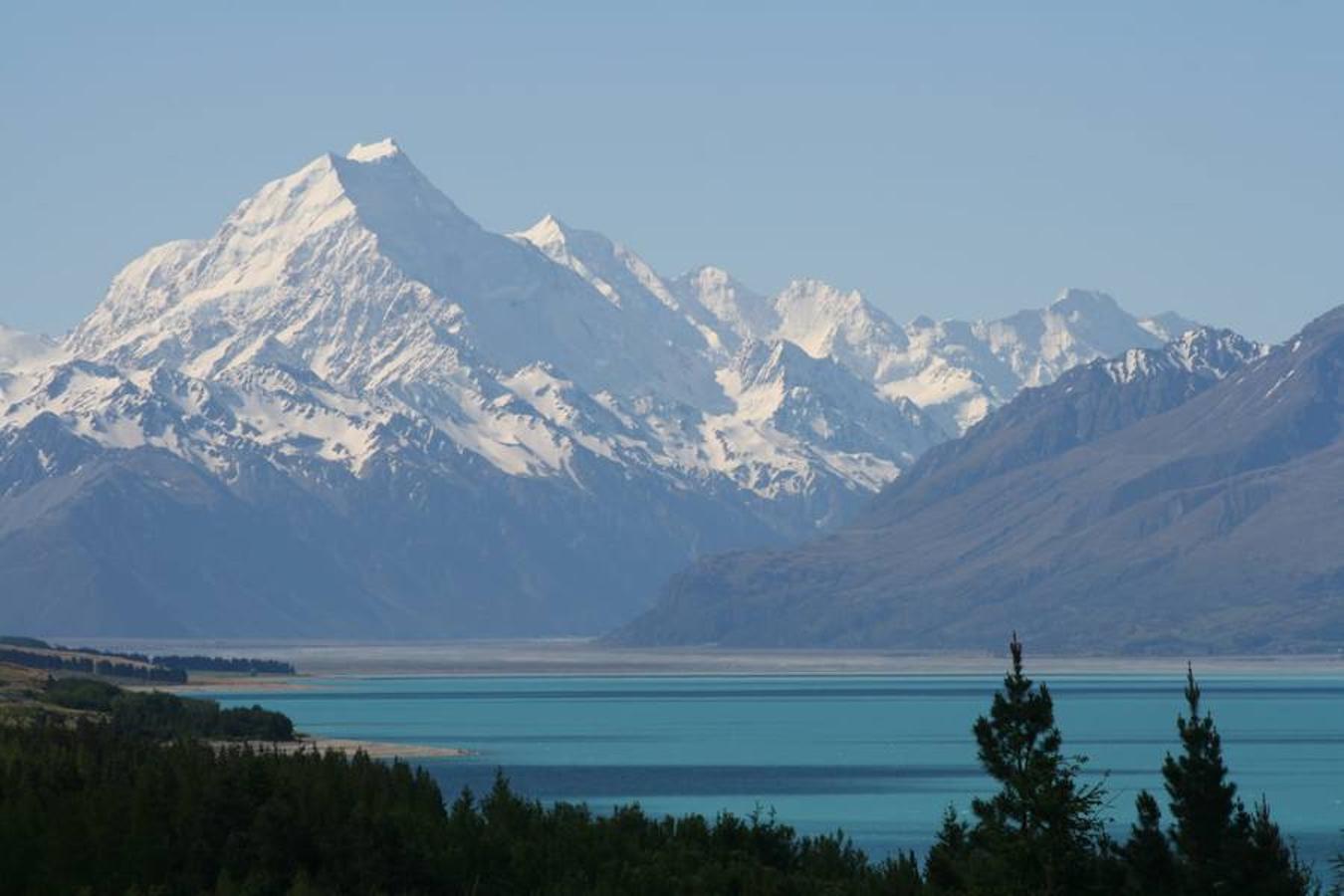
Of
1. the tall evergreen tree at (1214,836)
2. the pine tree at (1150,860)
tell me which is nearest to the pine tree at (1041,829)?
the tall evergreen tree at (1214,836)

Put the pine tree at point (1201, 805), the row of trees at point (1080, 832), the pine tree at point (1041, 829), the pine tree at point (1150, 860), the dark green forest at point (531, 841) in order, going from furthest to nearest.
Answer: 1. the pine tree at point (1150, 860)
2. the pine tree at point (1201, 805)
3. the dark green forest at point (531, 841)
4. the row of trees at point (1080, 832)
5. the pine tree at point (1041, 829)

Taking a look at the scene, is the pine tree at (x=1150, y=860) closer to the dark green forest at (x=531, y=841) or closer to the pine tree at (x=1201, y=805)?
the dark green forest at (x=531, y=841)

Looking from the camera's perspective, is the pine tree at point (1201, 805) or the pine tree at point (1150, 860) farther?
the pine tree at point (1150, 860)

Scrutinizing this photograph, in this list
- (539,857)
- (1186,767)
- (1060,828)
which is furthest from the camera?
(539,857)

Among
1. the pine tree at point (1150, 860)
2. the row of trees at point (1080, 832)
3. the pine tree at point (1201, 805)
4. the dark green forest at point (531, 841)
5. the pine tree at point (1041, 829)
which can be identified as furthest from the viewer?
the pine tree at point (1150, 860)

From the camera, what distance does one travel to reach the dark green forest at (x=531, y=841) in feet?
275

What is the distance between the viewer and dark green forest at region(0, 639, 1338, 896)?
8381 centimetres

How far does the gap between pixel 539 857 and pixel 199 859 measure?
45.0 ft

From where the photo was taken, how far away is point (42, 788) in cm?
13512

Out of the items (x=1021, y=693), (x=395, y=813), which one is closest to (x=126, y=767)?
(x=395, y=813)

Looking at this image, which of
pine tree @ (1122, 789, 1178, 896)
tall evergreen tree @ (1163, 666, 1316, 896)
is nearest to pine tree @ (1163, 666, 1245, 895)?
tall evergreen tree @ (1163, 666, 1316, 896)

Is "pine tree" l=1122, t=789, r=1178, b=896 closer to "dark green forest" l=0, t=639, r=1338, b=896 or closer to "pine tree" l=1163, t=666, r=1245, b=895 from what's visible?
"dark green forest" l=0, t=639, r=1338, b=896

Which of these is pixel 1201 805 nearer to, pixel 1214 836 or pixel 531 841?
pixel 1214 836

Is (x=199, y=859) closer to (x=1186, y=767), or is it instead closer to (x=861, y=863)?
(x=861, y=863)
